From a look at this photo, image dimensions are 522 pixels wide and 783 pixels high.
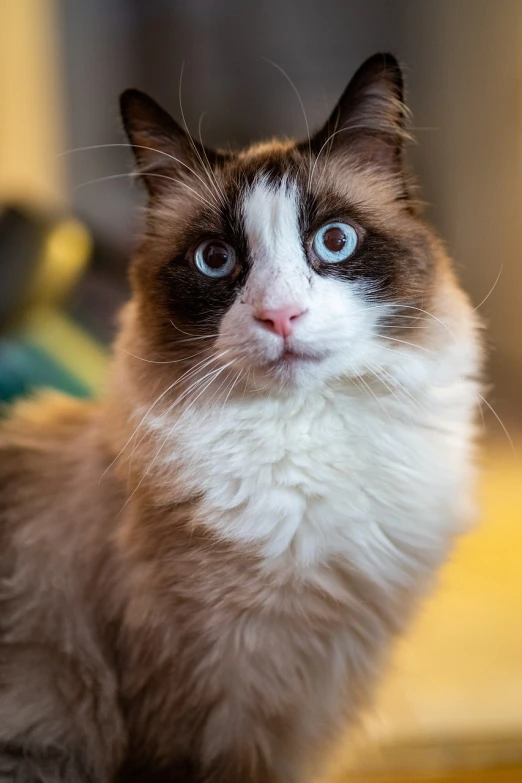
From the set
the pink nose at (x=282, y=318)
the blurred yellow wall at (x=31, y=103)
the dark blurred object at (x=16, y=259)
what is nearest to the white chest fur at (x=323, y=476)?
the pink nose at (x=282, y=318)

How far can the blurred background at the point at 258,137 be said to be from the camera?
171cm

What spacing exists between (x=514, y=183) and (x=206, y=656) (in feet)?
5.20

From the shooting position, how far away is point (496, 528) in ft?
7.24

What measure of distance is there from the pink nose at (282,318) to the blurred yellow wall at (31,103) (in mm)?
1436

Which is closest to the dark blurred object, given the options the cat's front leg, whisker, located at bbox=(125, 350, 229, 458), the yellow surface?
whisker, located at bbox=(125, 350, 229, 458)

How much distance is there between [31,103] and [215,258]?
1.55 metres

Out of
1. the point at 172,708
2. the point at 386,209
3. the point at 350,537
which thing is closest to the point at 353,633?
the point at 350,537

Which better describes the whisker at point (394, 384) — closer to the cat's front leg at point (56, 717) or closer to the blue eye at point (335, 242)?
the blue eye at point (335, 242)

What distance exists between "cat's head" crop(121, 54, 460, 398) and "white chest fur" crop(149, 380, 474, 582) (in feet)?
0.23

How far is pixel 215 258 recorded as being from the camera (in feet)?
3.33

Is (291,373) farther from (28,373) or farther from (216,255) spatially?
(28,373)

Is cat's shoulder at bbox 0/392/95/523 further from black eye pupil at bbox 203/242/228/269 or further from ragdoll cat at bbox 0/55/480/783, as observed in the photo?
black eye pupil at bbox 203/242/228/269

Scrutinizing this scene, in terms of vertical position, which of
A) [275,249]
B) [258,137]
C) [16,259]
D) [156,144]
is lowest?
[16,259]

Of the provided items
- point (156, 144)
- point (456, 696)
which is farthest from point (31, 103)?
point (456, 696)
